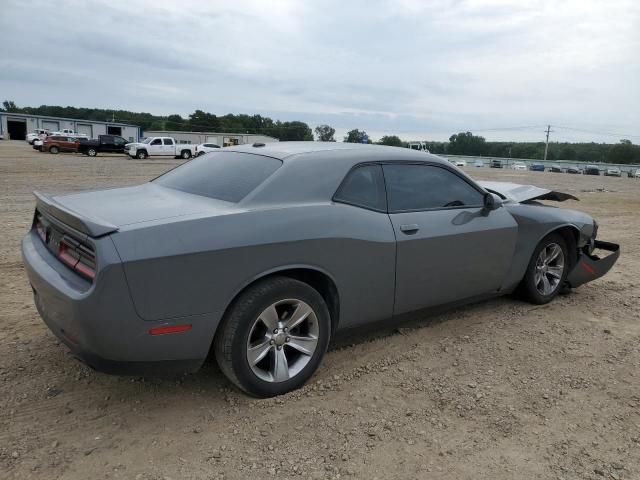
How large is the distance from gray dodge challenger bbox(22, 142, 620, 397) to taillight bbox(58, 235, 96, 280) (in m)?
0.01

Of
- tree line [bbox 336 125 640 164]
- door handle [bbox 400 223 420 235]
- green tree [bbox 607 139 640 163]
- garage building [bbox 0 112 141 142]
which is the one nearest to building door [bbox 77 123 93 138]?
garage building [bbox 0 112 141 142]

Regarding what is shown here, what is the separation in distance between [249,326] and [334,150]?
143cm

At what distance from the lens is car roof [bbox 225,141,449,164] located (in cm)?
348

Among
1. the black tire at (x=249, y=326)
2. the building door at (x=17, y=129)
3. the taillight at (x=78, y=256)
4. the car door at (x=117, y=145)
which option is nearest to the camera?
the taillight at (x=78, y=256)

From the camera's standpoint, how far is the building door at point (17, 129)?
70.2m

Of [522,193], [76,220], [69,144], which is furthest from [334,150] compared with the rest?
[69,144]

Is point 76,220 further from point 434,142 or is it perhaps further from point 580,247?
point 434,142

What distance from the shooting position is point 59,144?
122 ft

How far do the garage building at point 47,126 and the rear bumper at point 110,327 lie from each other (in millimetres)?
70739

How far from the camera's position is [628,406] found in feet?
10.3

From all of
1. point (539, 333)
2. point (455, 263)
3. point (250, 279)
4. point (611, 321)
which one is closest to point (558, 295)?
point (611, 321)

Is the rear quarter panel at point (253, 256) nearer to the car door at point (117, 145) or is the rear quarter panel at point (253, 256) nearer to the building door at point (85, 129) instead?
the car door at point (117, 145)

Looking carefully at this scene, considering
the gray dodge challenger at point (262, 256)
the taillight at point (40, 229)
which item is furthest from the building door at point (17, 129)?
the gray dodge challenger at point (262, 256)

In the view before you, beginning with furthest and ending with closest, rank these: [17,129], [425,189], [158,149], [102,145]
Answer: [17,129] < [102,145] < [158,149] < [425,189]
